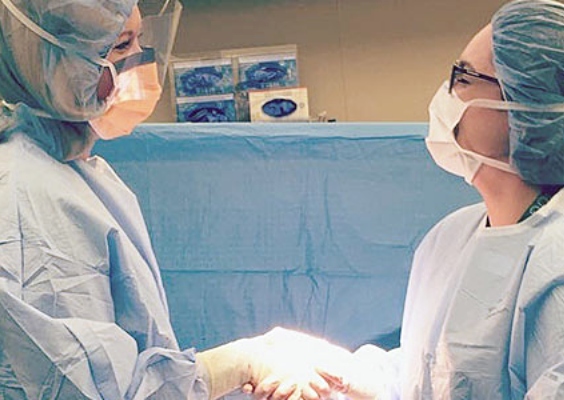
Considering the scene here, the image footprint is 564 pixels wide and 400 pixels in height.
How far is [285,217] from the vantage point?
1978mm

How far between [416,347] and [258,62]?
5.05ft

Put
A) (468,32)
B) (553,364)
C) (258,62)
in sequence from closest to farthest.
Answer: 1. (553,364)
2. (258,62)
3. (468,32)

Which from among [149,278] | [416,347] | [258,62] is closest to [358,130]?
[258,62]

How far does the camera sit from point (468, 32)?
9.02 feet

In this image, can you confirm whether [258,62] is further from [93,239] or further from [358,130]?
[93,239]

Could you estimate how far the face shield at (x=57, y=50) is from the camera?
1.02m

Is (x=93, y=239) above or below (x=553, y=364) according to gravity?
above

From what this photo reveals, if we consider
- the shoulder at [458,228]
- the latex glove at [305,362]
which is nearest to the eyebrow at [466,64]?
the shoulder at [458,228]

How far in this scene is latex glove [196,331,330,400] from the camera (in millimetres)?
1235

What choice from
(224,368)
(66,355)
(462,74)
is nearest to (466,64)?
(462,74)

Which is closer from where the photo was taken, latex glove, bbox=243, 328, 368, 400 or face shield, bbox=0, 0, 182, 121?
face shield, bbox=0, 0, 182, 121

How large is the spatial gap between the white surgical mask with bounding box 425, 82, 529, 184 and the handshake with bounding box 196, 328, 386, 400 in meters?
0.47

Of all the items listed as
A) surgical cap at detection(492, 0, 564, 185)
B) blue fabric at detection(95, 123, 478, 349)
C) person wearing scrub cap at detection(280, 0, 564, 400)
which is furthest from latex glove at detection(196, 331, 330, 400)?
surgical cap at detection(492, 0, 564, 185)

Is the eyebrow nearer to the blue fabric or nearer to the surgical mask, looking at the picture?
the surgical mask
